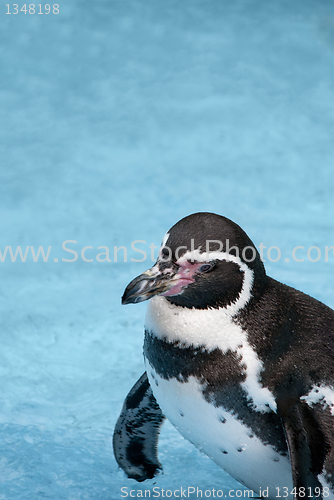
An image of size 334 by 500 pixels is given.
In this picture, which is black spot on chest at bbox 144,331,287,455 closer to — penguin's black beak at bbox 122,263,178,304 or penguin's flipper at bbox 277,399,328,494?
penguin's flipper at bbox 277,399,328,494

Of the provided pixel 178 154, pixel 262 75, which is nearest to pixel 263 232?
pixel 178 154

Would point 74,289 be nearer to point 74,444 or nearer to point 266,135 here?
point 74,444

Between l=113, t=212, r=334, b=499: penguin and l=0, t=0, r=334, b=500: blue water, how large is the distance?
1.17m

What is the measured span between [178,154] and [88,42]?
4.17 ft

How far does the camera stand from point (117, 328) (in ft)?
10.6

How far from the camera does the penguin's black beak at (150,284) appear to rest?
1328 mm

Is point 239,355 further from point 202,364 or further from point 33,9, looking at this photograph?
point 33,9

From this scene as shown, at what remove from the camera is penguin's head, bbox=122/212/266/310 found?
1.38 metres

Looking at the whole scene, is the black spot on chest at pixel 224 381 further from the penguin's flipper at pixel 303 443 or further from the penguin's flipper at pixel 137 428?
the penguin's flipper at pixel 137 428

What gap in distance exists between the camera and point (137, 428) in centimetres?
188

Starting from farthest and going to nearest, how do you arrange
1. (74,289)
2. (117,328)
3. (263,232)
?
(263,232), (74,289), (117,328)
